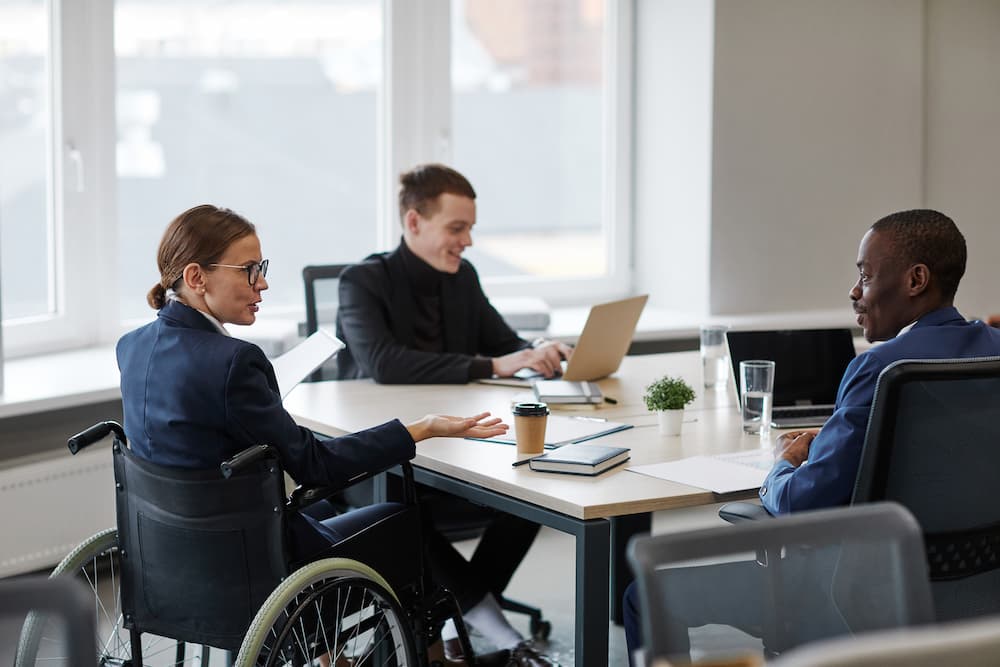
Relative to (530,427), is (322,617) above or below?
below

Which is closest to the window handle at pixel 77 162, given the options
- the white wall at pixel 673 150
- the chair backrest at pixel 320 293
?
the chair backrest at pixel 320 293

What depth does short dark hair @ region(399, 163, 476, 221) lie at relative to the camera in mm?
3490

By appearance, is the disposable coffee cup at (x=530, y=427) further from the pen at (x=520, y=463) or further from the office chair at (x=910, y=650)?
the office chair at (x=910, y=650)

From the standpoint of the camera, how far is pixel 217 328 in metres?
2.27

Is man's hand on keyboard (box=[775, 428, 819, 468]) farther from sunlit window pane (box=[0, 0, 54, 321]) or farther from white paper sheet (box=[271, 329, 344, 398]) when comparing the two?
sunlit window pane (box=[0, 0, 54, 321])

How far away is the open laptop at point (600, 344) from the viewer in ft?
10.4

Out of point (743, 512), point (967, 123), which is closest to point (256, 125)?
point (743, 512)

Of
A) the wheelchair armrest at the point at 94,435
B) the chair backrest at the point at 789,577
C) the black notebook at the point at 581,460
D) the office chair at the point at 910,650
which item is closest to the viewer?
the office chair at the point at 910,650

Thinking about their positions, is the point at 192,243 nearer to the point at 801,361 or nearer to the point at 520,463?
the point at 520,463

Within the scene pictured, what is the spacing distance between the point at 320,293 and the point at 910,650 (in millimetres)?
2867

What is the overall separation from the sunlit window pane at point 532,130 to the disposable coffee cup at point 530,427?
2697 millimetres

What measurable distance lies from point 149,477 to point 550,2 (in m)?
3.55

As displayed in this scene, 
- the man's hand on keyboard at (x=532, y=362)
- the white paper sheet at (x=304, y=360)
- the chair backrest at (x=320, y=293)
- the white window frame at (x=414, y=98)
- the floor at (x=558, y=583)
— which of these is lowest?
the floor at (x=558, y=583)

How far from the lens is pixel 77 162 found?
411 centimetres
